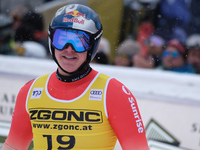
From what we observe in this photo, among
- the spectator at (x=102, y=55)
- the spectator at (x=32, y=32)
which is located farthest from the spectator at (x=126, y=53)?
the spectator at (x=32, y=32)

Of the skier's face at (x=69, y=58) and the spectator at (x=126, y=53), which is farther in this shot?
the spectator at (x=126, y=53)

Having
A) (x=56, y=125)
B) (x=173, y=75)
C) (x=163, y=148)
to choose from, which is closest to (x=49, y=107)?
(x=56, y=125)

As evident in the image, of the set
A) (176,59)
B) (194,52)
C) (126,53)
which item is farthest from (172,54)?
(126,53)

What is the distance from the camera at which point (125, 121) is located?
2092mm

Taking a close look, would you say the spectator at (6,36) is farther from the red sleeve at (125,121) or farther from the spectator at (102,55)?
the red sleeve at (125,121)

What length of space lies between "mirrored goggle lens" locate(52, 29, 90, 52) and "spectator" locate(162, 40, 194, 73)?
2806 millimetres

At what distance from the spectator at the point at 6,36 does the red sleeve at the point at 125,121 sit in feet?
11.6

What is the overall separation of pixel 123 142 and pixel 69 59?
0.57m

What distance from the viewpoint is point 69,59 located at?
219 centimetres

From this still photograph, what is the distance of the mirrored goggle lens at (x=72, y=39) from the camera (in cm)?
217

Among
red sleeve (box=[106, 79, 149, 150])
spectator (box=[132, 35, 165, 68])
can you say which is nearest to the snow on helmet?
red sleeve (box=[106, 79, 149, 150])

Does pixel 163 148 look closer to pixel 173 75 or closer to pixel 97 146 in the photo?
pixel 173 75

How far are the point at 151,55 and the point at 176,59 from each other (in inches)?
20.6

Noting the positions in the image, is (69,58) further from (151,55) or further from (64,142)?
(151,55)
